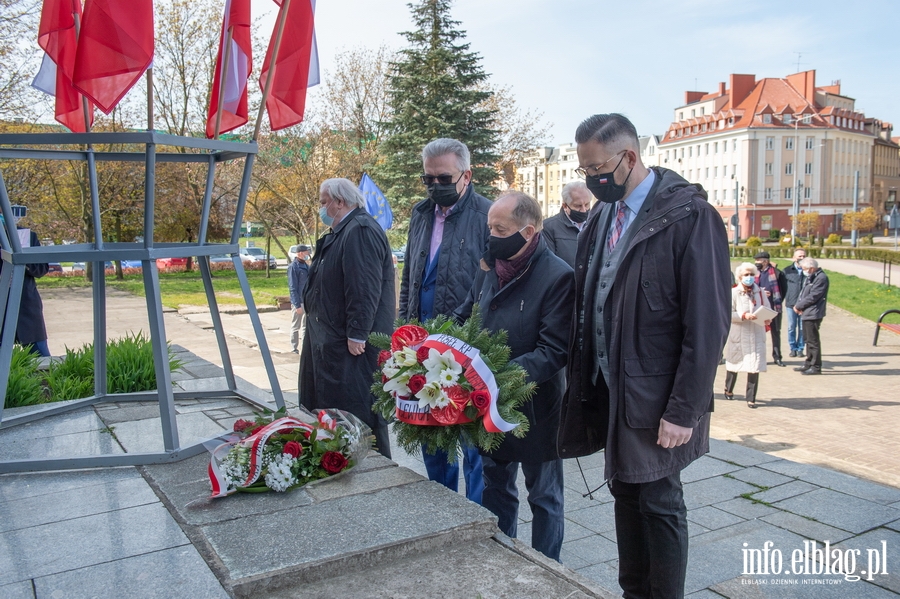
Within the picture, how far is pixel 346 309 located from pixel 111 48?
6.13 feet

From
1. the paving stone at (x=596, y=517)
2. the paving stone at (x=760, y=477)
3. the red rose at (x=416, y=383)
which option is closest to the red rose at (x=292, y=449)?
the red rose at (x=416, y=383)

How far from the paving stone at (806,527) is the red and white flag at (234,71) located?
4121 millimetres

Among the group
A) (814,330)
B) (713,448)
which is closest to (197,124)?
(814,330)

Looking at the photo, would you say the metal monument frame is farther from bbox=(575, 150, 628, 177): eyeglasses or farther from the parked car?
the parked car

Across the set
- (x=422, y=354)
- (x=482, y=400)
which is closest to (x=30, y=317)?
(x=422, y=354)

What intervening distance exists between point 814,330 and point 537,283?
10.2 m

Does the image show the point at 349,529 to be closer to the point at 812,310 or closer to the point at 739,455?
the point at 739,455

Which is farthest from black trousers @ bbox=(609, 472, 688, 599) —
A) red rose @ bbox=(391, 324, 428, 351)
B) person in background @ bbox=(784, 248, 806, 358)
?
person in background @ bbox=(784, 248, 806, 358)

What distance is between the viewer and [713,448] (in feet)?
20.7

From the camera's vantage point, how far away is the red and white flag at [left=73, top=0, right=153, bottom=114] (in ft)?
11.1

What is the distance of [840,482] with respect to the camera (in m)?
5.34

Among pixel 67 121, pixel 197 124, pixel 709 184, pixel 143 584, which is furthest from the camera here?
pixel 709 184

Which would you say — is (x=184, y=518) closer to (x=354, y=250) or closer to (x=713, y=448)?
(x=354, y=250)

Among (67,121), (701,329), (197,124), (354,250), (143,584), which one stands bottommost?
(143,584)
